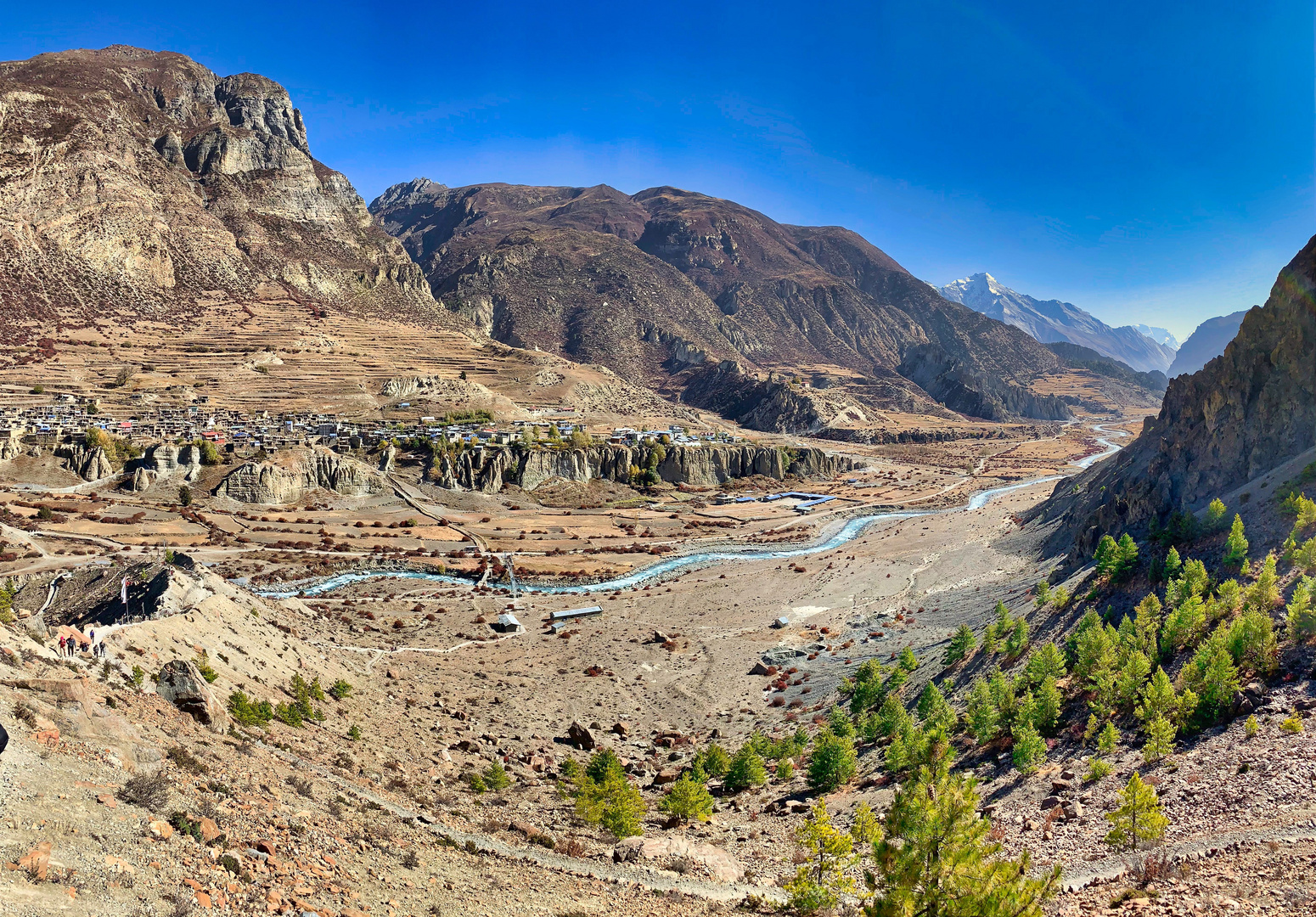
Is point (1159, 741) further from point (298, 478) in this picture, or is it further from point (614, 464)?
point (614, 464)

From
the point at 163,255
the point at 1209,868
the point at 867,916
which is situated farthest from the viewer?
the point at 163,255

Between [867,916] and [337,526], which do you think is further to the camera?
[337,526]

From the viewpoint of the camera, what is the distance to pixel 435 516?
86438 mm

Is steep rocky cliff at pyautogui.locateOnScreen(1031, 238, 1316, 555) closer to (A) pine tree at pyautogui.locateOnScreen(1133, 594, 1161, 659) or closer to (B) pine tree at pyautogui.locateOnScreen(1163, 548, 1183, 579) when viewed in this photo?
(B) pine tree at pyautogui.locateOnScreen(1163, 548, 1183, 579)

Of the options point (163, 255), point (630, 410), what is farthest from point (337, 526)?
point (163, 255)

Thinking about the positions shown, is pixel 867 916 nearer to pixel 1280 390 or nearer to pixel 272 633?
pixel 272 633

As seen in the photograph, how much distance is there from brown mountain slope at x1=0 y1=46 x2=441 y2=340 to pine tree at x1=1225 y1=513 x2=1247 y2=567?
533 ft

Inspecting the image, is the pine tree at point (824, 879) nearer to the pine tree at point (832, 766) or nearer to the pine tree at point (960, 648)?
the pine tree at point (832, 766)

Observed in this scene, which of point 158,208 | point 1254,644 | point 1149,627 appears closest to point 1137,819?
point 1254,644

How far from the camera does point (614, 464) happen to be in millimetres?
111062

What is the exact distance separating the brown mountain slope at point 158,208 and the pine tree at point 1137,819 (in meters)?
160

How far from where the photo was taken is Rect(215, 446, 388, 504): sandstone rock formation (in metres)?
83.7

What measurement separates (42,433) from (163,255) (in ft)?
253

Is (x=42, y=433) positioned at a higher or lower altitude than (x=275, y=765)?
higher
